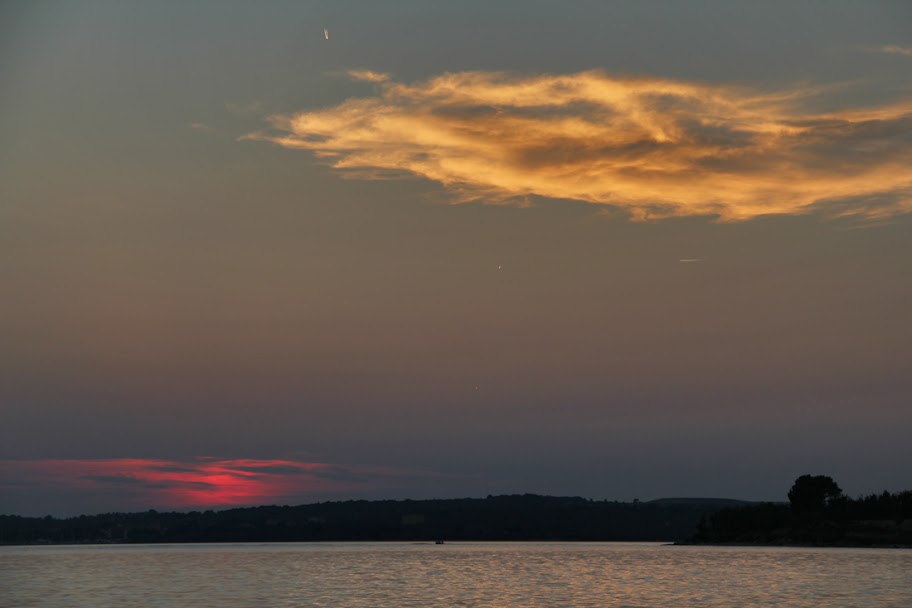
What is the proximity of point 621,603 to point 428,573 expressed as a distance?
80.7 m

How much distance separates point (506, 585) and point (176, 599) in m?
41.1

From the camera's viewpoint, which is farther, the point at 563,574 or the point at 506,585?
the point at 563,574

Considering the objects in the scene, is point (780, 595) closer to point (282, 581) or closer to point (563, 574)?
point (563, 574)

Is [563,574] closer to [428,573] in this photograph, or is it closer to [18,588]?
[428,573]

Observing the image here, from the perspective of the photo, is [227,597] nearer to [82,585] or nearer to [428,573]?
[82,585]

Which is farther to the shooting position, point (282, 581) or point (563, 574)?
point (563, 574)

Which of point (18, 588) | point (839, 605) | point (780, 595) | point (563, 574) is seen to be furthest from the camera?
point (563, 574)

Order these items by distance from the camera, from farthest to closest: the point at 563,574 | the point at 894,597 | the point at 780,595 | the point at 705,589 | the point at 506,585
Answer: the point at 563,574 → the point at 506,585 → the point at 705,589 → the point at 780,595 → the point at 894,597

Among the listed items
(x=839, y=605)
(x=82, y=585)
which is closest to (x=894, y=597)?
(x=839, y=605)

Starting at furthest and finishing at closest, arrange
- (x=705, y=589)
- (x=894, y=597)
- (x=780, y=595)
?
(x=705, y=589), (x=780, y=595), (x=894, y=597)

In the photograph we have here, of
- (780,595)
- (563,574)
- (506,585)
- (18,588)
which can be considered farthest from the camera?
(563,574)

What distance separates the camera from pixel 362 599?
11038cm

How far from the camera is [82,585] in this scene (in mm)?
154500

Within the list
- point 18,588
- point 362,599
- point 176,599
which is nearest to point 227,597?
point 176,599
